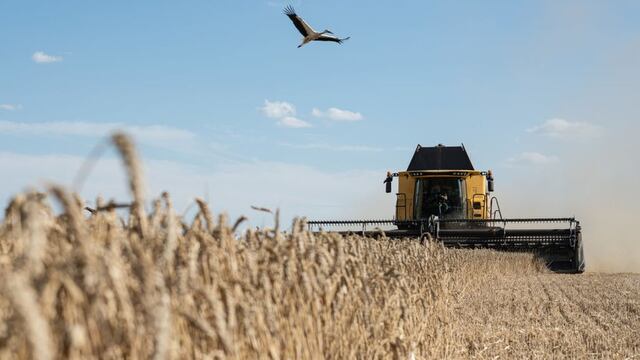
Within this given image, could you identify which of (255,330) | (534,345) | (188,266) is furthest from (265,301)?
(534,345)

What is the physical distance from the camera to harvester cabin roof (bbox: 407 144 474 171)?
820 inches

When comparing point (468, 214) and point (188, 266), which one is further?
point (468, 214)

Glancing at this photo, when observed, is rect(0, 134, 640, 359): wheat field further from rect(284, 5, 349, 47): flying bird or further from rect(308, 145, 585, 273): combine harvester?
rect(308, 145, 585, 273): combine harvester

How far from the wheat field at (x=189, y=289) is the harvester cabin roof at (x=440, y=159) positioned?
1354cm

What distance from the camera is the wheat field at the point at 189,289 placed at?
5.55 ft

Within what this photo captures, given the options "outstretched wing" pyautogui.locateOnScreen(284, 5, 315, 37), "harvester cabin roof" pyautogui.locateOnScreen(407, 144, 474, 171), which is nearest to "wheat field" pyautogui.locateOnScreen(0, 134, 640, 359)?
"outstretched wing" pyautogui.locateOnScreen(284, 5, 315, 37)

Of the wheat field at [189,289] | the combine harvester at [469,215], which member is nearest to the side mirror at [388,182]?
the combine harvester at [469,215]

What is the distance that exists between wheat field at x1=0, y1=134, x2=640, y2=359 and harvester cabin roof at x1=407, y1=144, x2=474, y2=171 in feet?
44.4

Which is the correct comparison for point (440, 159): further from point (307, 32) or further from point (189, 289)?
point (189, 289)

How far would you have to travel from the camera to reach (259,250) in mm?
3320

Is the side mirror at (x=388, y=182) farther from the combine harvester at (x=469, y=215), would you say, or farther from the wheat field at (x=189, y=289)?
the wheat field at (x=189, y=289)

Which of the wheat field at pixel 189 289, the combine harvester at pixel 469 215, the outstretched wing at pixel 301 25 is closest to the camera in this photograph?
the wheat field at pixel 189 289

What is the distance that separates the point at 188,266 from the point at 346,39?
11767mm

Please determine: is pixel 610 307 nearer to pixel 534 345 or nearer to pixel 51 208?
pixel 534 345
